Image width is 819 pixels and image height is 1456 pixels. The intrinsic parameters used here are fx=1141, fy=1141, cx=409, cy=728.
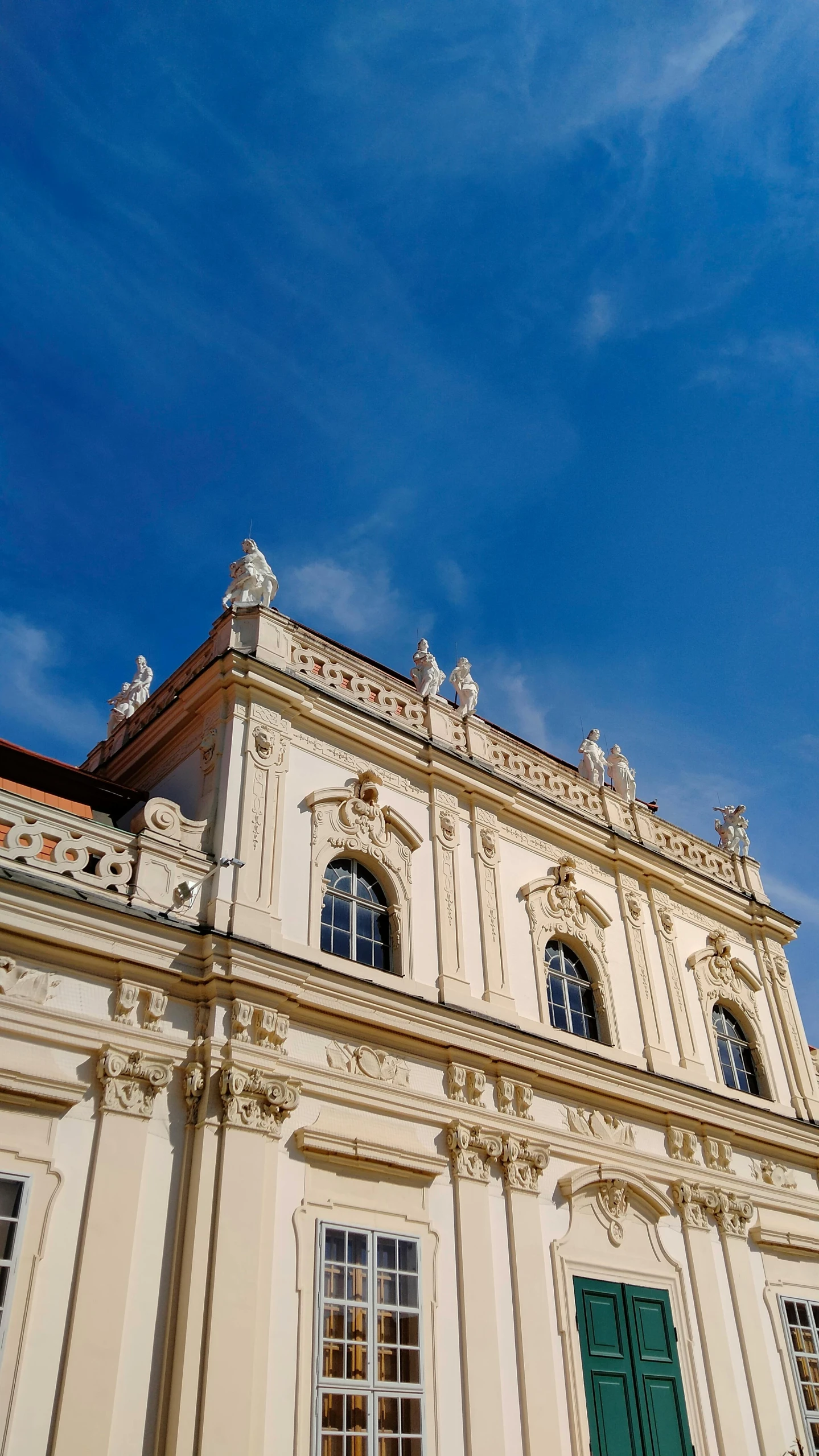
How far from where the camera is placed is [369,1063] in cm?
1173

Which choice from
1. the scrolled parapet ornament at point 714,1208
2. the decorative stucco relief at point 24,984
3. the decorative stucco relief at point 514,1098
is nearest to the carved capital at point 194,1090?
the decorative stucco relief at point 24,984

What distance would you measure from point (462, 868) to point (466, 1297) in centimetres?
498

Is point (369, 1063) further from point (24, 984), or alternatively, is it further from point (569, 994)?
point (569, 994)

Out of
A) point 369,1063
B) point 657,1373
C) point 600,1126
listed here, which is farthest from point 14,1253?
point 657,1373

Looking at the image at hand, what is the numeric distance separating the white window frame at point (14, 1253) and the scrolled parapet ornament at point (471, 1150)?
4.62 metres

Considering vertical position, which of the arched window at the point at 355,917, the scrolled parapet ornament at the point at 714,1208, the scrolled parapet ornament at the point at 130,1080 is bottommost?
the scrolled parapet ornament at the point at 130,1080

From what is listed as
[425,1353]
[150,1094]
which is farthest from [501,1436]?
[150,1094]

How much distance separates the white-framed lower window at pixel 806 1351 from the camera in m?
14.0

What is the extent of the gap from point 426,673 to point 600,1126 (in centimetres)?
640

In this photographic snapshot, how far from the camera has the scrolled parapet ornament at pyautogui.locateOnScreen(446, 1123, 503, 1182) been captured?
11938mm

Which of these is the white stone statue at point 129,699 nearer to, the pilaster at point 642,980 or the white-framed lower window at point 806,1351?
the pilaster at point 642,980

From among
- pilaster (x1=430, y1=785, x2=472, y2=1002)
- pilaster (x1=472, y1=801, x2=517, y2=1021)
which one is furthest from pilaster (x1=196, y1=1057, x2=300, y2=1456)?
pilaster (x1=472, y1=801, x2=517, y2=1021)

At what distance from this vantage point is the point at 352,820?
1336cm

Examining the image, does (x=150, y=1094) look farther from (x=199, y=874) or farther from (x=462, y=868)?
(x=462, y=868)
